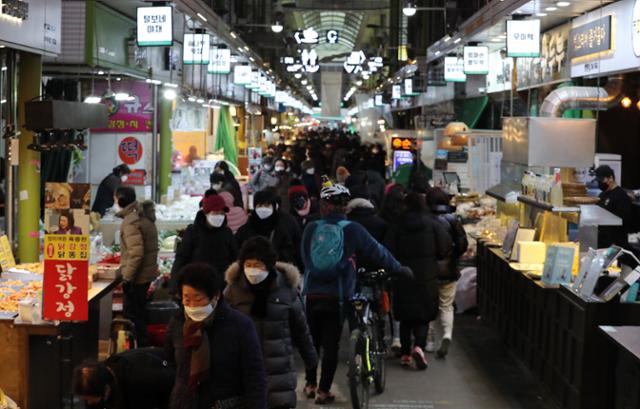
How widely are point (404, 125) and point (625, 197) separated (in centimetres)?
3216

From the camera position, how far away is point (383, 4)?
41000mm

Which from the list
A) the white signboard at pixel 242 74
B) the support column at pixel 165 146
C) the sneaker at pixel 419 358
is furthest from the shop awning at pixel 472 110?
the sneaker at pixel 419 358

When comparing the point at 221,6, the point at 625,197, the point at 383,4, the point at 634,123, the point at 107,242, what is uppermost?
the point at 383,4

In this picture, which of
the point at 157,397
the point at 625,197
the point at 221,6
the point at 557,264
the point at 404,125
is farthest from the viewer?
the point at 404,125

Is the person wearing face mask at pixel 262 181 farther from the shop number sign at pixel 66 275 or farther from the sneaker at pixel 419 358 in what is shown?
the shop number sign at pixel 66 275

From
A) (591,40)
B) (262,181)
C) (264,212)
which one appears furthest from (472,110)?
(264,212)

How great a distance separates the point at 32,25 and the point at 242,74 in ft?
50.7

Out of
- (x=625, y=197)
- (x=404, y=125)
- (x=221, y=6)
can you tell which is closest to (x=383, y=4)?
(x=404, y=125)

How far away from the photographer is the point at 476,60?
18.2 meters

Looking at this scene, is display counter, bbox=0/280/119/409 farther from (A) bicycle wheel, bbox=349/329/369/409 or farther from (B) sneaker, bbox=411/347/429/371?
(B) sneaker, bbox=411/347/429/371

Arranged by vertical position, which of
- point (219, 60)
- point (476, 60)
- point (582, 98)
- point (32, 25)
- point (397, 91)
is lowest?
point (582, 98)

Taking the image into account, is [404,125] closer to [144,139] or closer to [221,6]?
[221,6]

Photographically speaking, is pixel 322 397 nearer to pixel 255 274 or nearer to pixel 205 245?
pixel 205 245

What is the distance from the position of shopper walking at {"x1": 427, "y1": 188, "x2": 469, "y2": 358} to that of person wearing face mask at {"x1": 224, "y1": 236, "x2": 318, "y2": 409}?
4377 millimetres
